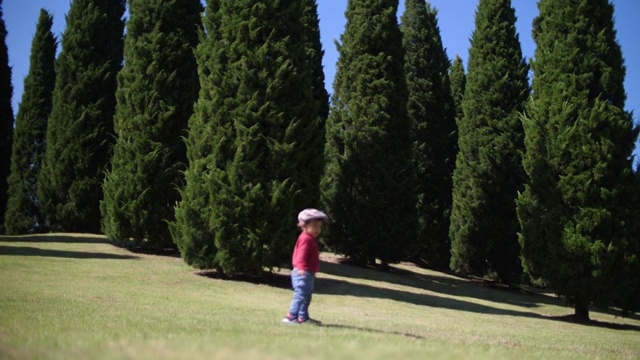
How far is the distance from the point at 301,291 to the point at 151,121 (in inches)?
484

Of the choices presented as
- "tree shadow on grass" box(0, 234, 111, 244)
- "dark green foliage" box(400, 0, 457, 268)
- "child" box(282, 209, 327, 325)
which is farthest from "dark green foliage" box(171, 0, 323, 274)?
"dark green foliage" box(400, 0, 457, 268)

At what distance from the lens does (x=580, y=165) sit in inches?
677

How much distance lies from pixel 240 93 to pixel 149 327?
33.5 ft

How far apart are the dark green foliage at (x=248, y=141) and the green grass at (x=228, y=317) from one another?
1185 millimetres

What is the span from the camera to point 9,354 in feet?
16.8

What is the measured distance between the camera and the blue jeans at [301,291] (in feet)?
28.6

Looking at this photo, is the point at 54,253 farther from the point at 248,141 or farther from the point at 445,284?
the point at 445,284

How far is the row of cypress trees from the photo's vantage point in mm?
16328

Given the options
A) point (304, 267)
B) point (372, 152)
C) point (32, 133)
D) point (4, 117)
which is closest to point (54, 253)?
point (304, 267)

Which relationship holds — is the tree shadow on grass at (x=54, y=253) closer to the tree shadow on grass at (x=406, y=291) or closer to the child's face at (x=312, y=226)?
the tree shadow on grass at (x=406, y=291)

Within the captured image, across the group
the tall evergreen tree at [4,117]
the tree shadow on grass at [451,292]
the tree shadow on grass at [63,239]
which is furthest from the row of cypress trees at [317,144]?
the tall evergreen tree at [4,117]

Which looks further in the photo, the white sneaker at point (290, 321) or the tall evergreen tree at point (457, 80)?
the tall evergreen tree at point (457, 80)

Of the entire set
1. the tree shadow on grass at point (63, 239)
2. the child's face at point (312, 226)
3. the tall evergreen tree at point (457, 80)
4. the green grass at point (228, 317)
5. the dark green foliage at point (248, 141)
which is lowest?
the green grass at point (228, 317)

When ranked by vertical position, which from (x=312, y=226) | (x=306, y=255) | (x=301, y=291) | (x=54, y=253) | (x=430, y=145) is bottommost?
(x=54, y=253)
